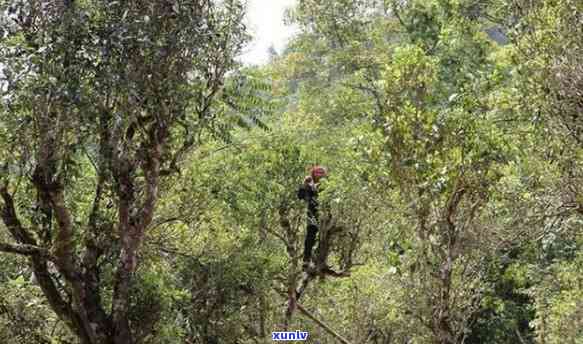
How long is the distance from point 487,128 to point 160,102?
3281mm

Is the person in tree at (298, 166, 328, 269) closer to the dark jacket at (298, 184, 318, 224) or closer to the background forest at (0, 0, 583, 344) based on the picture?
the dark jacket at (298, 184, 318, 224)

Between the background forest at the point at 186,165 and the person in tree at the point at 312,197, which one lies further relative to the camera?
the person in tree at the point at 312,197

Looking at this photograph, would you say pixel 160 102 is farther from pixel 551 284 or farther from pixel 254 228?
pixel 551 284

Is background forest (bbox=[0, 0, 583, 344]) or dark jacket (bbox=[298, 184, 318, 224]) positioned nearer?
background forest (bbox=[0, 0, 583, 344])

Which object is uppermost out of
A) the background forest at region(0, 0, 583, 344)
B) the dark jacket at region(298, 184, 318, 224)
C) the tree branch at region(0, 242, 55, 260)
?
the dark jacket at region(298, 184, 318, 224)

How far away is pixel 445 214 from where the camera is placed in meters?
6.95

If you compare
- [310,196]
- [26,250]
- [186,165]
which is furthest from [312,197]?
[26,250]

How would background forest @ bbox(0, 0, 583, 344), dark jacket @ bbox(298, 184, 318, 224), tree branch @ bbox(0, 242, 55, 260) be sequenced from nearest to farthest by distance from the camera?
background forest @ bbox(0, 0, 583, 344), tree branch @ bbox(0, 242, 55, 260), dark jacket @ bbox(298, 184, 318, 224)

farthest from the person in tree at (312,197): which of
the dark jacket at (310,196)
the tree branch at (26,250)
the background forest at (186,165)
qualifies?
the tree branch at (26,250)

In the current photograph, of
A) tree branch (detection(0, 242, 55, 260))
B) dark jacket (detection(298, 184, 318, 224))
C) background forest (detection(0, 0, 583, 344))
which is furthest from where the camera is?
dark jacket (detection(298, 184, 318, 224))

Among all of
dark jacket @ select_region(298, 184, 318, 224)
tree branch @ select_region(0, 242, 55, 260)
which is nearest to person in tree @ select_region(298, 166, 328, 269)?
dark jacket @ select_region(298, 184, 318, 224)

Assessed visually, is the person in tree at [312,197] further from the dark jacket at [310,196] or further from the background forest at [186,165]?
the background forest at [186,165]

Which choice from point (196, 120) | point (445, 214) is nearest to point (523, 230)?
point (445, 214)

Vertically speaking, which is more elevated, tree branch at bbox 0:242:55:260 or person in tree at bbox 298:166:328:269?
person in tree at bbox 298:166:328:269
